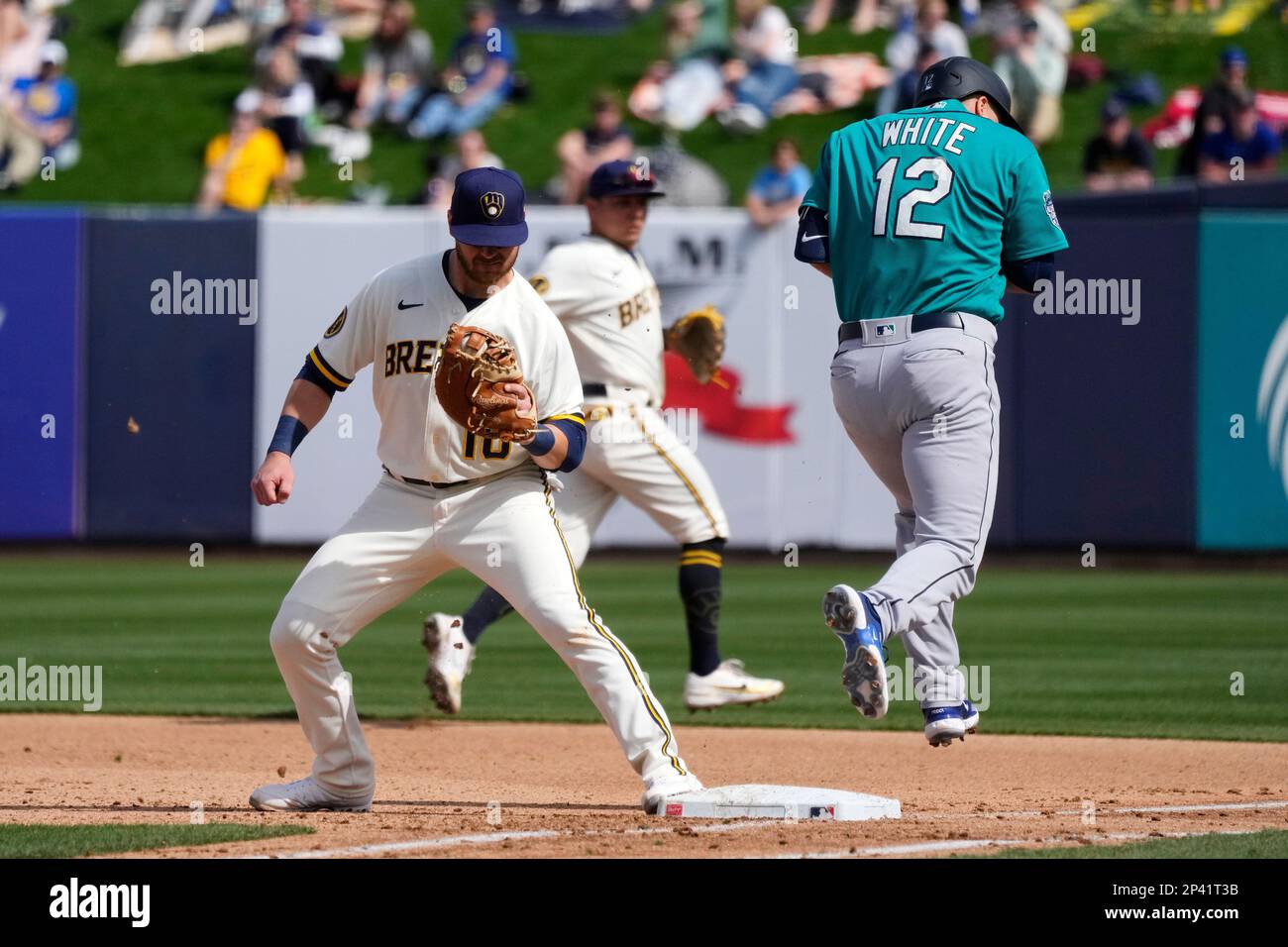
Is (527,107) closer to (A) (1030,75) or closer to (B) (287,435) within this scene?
(A) (1030,75)

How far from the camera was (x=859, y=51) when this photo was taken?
1962 cm

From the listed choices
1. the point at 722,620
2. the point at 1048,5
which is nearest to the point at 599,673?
the point at 722,620

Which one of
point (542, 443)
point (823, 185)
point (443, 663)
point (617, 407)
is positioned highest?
point (823, 185)

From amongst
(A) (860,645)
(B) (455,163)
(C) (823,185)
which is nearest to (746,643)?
(C) (823,185)

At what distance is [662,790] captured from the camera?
18.2ft

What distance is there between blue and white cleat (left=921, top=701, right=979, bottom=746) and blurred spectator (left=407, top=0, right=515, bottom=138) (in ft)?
48.3

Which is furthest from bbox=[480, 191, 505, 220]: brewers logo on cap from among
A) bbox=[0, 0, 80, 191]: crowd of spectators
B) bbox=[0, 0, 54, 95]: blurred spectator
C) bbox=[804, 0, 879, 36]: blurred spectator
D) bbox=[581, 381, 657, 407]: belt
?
bbox=[0, 0, 54, 95]: blurred spectator

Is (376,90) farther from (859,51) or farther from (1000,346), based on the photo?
(1000,346)

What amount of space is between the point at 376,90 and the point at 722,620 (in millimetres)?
9934

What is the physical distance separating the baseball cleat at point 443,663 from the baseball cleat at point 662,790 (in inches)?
84.5

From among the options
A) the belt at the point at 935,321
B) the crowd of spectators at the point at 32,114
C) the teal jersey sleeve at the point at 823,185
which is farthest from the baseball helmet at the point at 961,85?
the crowd of spectators at the point at 32,114

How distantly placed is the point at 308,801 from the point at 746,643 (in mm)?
5438

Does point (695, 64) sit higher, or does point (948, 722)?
point (695, 64)

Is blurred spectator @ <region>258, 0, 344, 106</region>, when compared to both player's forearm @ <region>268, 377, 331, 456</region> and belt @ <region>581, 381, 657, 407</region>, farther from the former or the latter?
player's forearm @ <region>268, 377, 331, 456</region>
